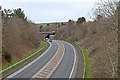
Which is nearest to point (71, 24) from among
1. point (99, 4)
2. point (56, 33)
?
point (56, 33)

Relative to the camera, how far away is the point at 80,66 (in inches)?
1630

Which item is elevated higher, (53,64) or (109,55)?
(109,55)

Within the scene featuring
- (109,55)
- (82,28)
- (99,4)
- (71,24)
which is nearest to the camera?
(109,55)

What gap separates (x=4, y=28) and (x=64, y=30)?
82.9 metres

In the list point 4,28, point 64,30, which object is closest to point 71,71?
point 4,28

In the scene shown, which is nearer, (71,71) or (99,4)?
(99,4)

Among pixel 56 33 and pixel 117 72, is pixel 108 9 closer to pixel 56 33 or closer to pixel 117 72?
pixel 117 72

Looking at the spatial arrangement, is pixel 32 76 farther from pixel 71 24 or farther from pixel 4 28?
pixel 71 24

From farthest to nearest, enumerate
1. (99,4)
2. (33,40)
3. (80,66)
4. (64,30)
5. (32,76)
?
(64,30) < (33,40) < (80,66) < (32,76) < (99,4)

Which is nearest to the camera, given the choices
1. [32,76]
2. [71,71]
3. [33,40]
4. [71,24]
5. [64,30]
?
[32,76]

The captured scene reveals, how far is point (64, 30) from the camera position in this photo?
12519 centimetres

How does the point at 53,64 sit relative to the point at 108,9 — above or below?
below

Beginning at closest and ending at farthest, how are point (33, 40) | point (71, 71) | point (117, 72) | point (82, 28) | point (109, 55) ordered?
1. point (117, 72)
2. point (109, 55)
3. point (71, 71)
4. point (33, 40)
5. point (82, 28)

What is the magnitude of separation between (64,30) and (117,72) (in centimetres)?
10727
